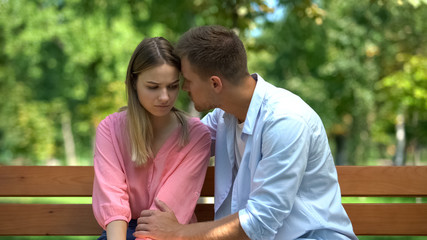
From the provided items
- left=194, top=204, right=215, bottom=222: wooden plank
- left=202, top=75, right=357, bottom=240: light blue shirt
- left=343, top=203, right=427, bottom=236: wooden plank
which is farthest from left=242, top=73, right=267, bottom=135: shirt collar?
left=343, top=203, right=427, bottom=236: wooden plank

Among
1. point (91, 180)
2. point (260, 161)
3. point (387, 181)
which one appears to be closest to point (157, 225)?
point (260, 161)

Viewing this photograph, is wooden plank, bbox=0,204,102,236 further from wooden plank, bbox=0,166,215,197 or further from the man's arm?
the man's arm

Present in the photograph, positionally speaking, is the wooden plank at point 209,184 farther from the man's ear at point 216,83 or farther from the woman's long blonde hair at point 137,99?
the man's ear at point 216,83

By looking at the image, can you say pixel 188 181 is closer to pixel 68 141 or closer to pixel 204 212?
pixel 204 212

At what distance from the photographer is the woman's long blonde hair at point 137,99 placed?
276cm

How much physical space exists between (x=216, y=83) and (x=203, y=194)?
3.25ft

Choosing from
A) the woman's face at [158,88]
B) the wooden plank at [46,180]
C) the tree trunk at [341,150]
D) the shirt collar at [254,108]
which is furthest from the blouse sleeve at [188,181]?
the tree trunk at [341,150]

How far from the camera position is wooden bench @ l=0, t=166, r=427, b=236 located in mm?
3352

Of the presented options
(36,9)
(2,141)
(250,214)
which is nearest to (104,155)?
(250,214)

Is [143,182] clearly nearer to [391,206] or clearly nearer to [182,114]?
[182,114]

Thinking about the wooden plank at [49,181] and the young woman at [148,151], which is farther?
the wooden plank at [49,181]

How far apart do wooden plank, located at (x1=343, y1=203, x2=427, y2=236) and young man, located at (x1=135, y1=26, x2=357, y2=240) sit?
0.72m

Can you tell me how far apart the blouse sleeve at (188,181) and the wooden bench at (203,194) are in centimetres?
46

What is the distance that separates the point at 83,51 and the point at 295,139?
51.0 feet
